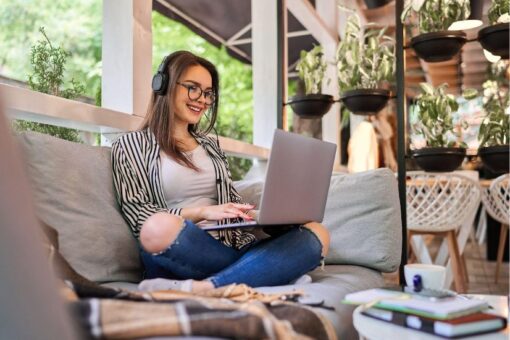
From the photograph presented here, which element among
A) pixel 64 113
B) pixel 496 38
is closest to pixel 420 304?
pixel 64 113

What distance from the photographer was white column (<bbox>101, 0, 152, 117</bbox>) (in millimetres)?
2109

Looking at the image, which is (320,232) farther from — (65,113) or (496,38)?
(496,38)

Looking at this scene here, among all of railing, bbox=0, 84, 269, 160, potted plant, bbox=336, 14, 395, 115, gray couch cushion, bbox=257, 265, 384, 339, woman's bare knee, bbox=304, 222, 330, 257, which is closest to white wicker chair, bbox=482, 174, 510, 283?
potted plant, bbox=336, 14, 395, 115

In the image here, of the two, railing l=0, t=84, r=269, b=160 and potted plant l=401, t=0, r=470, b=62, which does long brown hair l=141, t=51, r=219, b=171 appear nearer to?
railing l=0, t=84, r=269, b=160

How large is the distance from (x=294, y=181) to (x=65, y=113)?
0.84 metres

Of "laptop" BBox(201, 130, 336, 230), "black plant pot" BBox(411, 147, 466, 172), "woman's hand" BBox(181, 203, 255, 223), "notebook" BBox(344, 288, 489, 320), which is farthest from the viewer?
"black plant pot" BBox(411, 147, 466, 172)

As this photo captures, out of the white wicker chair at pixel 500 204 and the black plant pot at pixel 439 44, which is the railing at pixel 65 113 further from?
the white wicker chair at pixel 500 204

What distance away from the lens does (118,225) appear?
156cm

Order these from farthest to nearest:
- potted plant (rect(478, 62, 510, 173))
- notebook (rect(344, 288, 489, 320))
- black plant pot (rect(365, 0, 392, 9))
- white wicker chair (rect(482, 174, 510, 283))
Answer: white wicker chair (rect(482, 174, 510, 283)), black plant pot (rect(365, 0, 392, 9)), potted plant (rect(478, 62, 510, 173)), notebook (rect(344, 288, 489, 320))

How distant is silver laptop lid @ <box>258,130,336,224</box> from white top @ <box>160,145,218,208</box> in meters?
0.39

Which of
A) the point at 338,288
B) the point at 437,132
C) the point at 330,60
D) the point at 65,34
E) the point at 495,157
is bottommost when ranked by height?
the point at 338,288

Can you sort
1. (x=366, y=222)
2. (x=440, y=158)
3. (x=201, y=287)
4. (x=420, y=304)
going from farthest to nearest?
(x=440, y=158) < (x=366, y=222) < (x=201, y=287) < (x=420, y=304)

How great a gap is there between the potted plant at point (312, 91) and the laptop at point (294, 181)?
129cm

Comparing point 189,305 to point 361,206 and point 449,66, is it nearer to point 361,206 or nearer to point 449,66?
point 361,206
